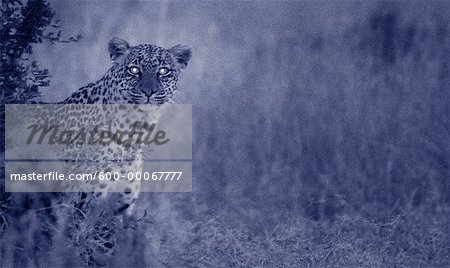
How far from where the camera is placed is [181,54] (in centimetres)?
672

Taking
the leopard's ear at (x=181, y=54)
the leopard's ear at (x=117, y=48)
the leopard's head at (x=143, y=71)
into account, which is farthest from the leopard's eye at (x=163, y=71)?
the leopard's ear at (x=117, y=48)

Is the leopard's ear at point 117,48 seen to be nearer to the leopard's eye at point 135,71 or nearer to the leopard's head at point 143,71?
the leopard's head at point 143,71

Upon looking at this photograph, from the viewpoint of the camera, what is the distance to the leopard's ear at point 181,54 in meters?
6.71

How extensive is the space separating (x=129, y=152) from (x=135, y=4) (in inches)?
45.4

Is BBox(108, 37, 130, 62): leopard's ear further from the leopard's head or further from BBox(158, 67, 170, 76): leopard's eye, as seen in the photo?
BBox(158, 67, 170, 76): leopard's eye

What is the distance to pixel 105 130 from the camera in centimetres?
666

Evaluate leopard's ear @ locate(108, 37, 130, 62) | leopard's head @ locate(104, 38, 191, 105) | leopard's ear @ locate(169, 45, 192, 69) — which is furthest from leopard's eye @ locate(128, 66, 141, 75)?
leopard's ear @ locate(169, 45, 192, 69)

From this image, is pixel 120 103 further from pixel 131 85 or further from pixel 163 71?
pixel 163 71

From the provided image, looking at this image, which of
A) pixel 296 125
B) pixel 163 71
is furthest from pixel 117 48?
pixel 296 125

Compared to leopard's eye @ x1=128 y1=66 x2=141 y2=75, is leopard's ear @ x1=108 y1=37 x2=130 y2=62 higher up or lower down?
higher up

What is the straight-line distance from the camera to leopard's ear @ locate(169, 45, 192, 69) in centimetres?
671

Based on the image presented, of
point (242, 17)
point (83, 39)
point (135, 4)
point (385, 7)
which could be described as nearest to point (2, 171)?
point (83, 39)

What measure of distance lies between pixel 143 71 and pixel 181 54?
334 mm

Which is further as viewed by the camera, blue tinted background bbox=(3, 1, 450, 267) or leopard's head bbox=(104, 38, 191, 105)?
blue tinted background bbox=(3, 1, 450, 267)
